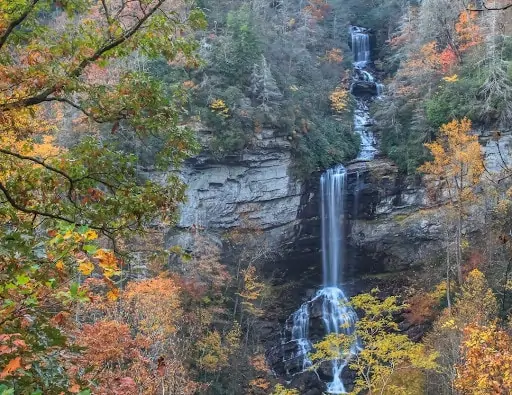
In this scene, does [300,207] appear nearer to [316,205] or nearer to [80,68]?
[316,205]

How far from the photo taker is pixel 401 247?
24.2 meters

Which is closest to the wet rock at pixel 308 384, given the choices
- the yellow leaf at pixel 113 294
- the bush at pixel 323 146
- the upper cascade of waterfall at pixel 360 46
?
the bush at pixel 323 146

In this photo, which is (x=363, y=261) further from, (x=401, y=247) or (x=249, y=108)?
(x=249, y=108)

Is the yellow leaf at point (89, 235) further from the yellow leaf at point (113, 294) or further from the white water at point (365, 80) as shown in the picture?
the white water at point (365, 80)

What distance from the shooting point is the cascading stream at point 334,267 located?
21.3 m

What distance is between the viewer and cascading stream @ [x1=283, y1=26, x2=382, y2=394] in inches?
838

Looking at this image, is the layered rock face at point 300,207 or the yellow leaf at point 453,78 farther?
the layered rock face at point 300,207

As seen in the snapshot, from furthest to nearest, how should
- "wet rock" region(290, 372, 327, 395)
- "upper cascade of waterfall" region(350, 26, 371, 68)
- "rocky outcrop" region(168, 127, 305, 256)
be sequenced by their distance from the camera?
1. "upper cascade of waterfall" region(350, 26, 371, 68)
2. "rocky outcrop" region(168, 127, 305, 256)
3. "wet rock" region(290, 372, 327, 395)

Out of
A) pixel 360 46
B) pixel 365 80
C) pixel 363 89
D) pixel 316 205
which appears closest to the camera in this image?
pixel 316 205

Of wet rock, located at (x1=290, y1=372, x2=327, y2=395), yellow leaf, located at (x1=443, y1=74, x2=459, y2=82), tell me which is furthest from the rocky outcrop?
yellow leaf, located at (x1=443, y1=74, x2=459, y2=82)

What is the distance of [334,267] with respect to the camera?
81.7 ft

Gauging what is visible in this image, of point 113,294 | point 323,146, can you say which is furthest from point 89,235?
point 323,146

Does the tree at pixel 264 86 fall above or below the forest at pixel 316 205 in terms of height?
above

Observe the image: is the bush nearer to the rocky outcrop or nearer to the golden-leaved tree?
the rocky outcrop
